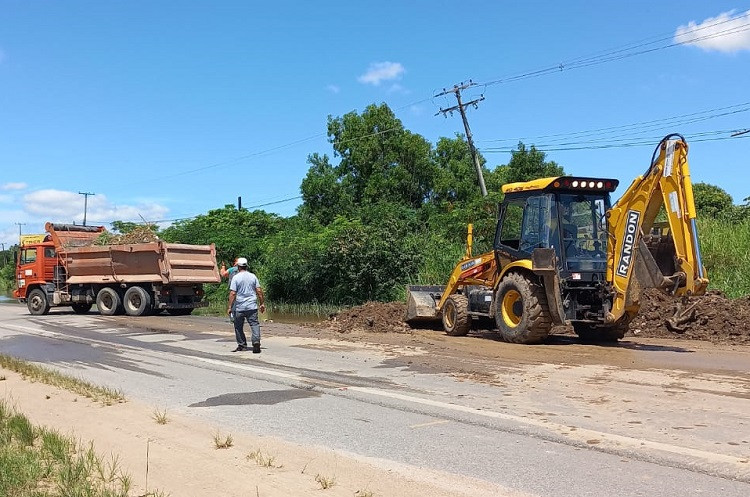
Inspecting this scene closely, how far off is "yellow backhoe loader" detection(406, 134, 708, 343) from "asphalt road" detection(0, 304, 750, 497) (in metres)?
2.96

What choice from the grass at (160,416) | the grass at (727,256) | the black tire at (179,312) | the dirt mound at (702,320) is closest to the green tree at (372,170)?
the black tire at (179,312)

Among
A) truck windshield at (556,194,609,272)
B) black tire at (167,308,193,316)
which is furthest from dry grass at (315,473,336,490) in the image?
black tire at (167,308,193,316)

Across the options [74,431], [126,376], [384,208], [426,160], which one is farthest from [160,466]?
[426,160]

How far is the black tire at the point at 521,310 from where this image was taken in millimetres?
12992

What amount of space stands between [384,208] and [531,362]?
85.2 feet

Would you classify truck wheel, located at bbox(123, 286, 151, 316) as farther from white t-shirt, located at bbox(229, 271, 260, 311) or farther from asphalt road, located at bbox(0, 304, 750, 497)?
white t-shirt, located at bbox(229, 271, 260, 311)

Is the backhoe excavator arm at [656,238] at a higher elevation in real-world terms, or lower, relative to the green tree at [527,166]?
lower

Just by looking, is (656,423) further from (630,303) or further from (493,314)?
(493,314)

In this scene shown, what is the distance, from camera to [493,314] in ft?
47.1

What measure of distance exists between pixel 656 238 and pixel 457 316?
505 cm

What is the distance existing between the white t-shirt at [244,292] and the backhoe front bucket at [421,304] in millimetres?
5301

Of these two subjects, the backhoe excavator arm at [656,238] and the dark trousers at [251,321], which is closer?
the backhoe excavator arm at [656,238]

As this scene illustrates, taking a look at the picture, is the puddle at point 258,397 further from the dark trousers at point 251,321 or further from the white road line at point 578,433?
the dark trousers at point 251,321

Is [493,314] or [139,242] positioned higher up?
[139,242]
